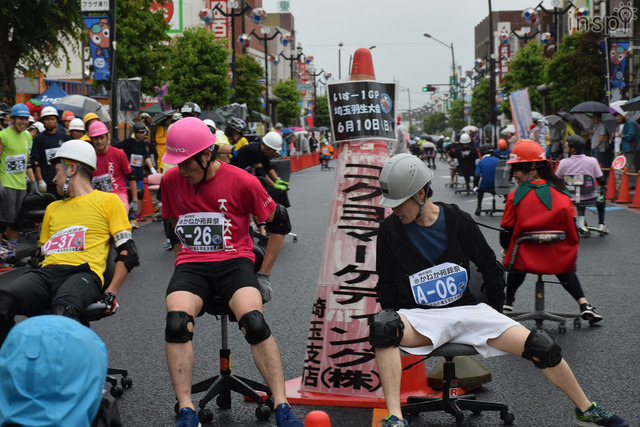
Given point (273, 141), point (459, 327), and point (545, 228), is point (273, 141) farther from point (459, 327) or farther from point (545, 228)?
point (459, 327)

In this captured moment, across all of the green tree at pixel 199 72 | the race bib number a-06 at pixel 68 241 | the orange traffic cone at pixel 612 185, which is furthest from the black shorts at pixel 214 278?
the green tree at pixel 199 72

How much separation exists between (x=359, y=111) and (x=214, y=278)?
159 centimetres

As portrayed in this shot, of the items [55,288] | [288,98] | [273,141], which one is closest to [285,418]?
[55,288]

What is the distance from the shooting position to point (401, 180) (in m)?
4.89

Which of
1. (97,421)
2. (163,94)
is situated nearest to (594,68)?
(163,94)

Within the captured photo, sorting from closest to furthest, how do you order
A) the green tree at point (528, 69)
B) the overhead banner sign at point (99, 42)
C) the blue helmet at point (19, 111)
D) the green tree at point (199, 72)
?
the blue helmet at point (19, 111)
the overhead banner sign at point (99, 42)
the green tree at point (199, 72)
the green tree at point (528, 69)

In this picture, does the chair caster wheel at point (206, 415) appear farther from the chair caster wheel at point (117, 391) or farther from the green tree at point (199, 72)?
the green tree at point (199, 72)

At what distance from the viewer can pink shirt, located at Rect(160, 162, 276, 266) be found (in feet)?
17.9

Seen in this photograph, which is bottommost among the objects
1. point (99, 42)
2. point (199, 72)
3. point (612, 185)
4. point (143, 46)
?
point (612, 185)

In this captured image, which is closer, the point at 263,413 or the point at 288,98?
the point at 263,413

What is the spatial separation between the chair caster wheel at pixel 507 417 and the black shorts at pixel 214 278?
5.40ft

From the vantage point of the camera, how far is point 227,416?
5453 mm

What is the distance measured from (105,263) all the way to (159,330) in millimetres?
2030

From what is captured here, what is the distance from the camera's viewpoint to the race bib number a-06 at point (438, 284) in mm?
4945
